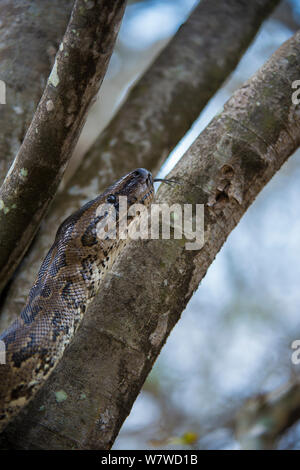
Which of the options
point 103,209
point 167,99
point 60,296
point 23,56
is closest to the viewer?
point 60,296

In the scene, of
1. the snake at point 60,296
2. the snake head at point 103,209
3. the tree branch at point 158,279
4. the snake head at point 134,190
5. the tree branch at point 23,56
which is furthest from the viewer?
the tree branch at point 23,56

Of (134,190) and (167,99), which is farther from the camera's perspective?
(167,99)

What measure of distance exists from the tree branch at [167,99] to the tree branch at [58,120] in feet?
4.12

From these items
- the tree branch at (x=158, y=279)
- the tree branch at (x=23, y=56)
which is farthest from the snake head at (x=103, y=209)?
the tree branch at (x=23, y=56)

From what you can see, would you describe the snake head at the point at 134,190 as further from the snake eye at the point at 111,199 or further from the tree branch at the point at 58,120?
the tree branch at the point at 58,120

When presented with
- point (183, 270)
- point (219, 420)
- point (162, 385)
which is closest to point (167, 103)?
point (183, 270)

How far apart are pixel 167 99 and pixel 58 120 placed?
8.42 ft

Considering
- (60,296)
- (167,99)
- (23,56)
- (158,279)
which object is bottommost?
(158,279)

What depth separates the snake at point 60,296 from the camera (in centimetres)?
270

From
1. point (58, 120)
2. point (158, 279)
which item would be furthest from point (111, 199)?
point (158, 279)

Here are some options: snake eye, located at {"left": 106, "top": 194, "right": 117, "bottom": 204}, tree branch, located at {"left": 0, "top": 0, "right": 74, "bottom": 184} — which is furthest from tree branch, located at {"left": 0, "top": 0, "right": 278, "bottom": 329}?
snake eye, located at {"left": 106, "top": 194, "right": 117, "bottom": 204}

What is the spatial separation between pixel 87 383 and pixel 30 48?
313cm

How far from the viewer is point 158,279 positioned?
2869mm

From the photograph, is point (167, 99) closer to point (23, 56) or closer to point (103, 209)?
point (23, 56)
